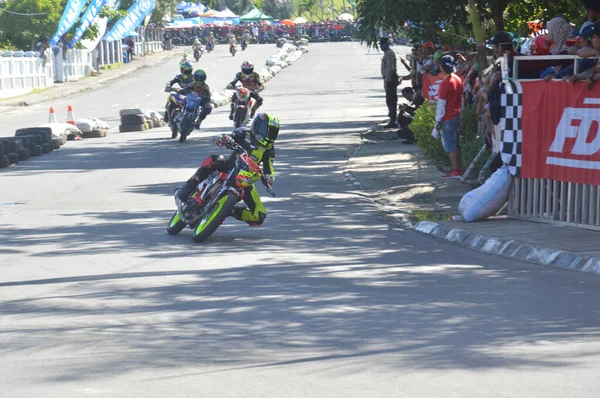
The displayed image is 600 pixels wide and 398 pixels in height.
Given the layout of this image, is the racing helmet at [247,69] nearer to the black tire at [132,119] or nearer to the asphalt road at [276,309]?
the black tire at [132,119]

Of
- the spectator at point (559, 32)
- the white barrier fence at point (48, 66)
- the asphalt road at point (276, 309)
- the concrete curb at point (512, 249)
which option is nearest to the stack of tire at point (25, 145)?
the asphalt road at point (276, 309)

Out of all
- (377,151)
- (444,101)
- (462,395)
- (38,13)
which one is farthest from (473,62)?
(38,13)

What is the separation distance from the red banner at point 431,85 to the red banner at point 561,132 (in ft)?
24.6

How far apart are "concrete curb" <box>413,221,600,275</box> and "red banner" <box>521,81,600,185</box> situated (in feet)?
3.95

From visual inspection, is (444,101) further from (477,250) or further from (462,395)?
(462,395)

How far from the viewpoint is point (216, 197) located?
11852 millimetres

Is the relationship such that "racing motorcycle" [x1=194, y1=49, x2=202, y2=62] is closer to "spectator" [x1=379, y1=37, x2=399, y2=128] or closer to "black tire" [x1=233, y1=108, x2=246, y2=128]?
"spectator" [x1=379, y1=37, x2=399, y2=128]

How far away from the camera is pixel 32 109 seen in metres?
43.7

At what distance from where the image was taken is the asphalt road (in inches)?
241

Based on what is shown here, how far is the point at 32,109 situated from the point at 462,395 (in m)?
39.8

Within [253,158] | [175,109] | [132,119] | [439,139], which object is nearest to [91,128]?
[132,119]

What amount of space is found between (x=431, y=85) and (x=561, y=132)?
33.4 feet

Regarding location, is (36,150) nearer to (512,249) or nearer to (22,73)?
(512,249)

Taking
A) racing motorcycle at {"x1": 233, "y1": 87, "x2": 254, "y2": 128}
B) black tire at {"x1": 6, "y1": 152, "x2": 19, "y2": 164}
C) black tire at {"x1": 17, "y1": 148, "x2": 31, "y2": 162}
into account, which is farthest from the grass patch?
black tire at {"x1": 6, "y1": 152, "x2": 19, "y2": 164}
